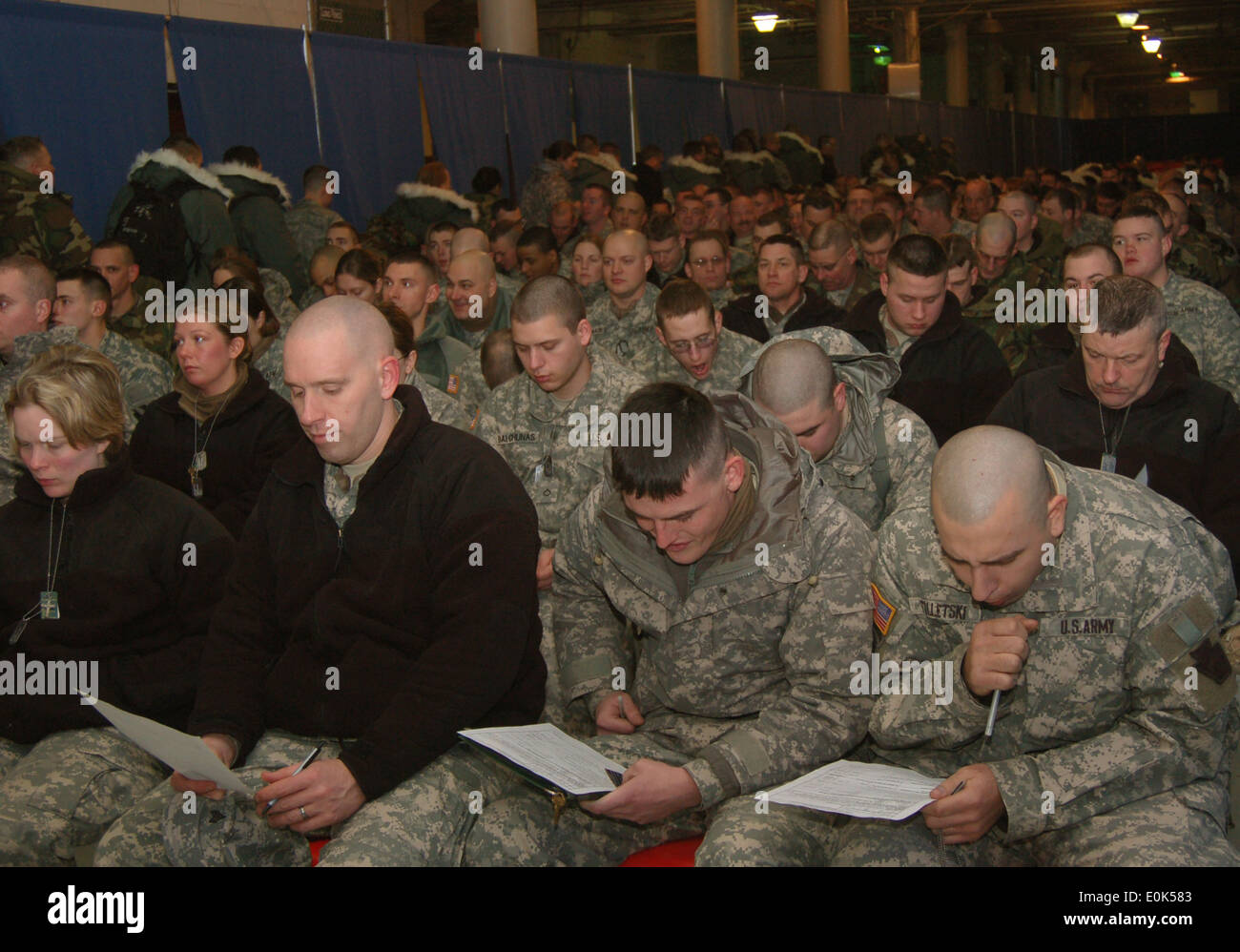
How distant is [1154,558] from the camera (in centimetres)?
240

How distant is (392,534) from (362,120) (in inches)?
286

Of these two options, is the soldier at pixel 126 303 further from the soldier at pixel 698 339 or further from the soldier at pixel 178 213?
the soldier at pixel 698 339

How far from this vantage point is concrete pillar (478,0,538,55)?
12102 mm

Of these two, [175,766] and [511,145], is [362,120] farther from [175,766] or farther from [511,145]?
[175,766]

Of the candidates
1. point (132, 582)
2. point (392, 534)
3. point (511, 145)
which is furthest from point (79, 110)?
point (392, 534)

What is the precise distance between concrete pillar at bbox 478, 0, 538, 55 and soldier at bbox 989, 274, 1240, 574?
31.2ft

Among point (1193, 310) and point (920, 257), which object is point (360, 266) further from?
point (1193, 310)

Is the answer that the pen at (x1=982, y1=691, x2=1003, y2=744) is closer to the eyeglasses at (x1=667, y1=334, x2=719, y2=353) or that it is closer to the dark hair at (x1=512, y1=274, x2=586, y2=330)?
the dark hair at (x1=512, y1=274, x2=586, y2=330)

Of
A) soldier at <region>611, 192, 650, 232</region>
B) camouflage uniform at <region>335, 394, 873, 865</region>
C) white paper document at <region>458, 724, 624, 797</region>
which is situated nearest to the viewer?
white paper document at <region>458, 724, 624, 797</region>

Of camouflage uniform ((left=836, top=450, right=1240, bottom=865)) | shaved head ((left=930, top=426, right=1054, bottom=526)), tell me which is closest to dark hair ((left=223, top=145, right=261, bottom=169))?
camouflage uniform ((left=836, top=450, right=1240, bottom=865))

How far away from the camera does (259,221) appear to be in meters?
7.23

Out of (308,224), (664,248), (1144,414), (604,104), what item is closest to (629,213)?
(664,248)

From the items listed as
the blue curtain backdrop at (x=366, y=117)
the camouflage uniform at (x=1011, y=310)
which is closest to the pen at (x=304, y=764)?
the camouflage uniform at (x=1011, y=310)

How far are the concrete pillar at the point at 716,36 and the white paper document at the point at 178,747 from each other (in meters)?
15.8
